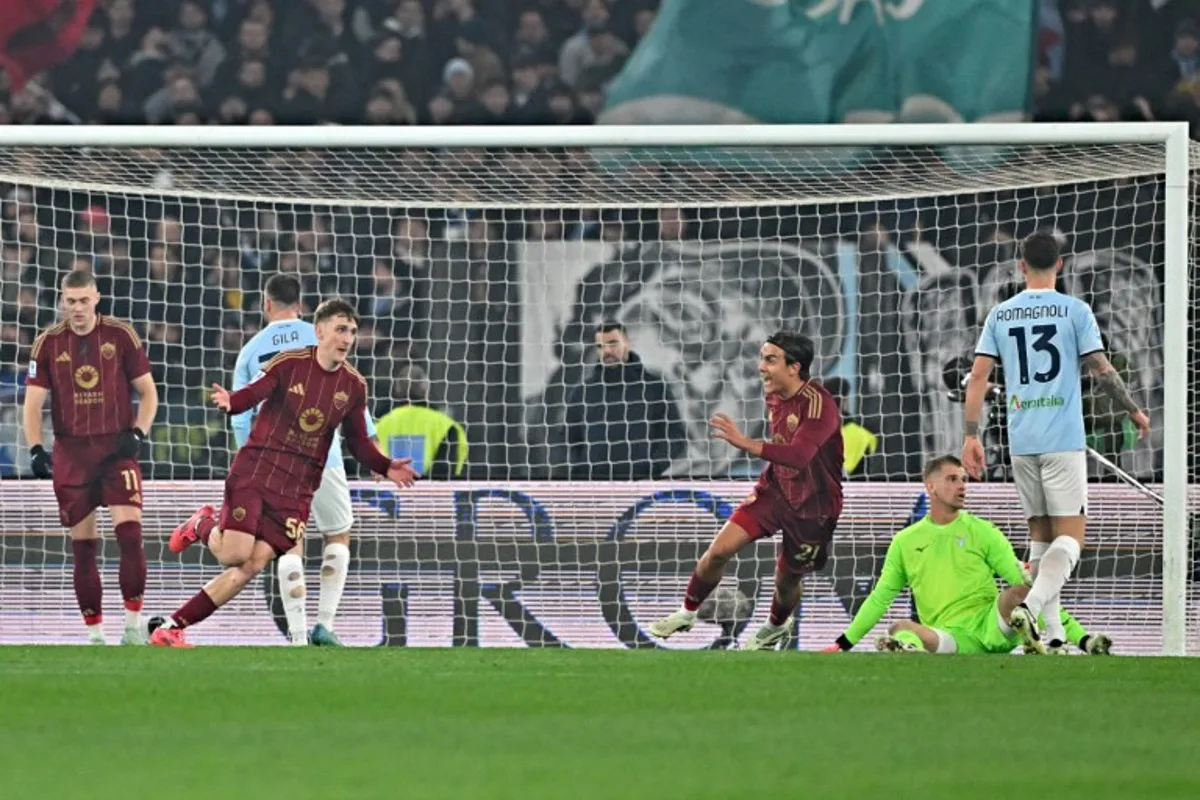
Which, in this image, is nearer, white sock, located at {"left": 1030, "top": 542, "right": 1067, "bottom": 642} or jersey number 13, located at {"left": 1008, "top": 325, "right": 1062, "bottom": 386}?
jersey number 13, located at {"left": 1008, "top": 325, "right": 1062, "bottom": 386}

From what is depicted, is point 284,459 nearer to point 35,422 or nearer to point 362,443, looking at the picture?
point 362,443

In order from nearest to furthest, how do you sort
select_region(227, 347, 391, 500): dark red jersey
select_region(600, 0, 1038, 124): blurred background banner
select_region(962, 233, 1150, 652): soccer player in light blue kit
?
select_region(962, 233, 1150, 652): soccer player in light blue kit < select_region(227, 347, 391, 500): dark red jersey < select_region(600, 0, 1038, 124): blurred background banner

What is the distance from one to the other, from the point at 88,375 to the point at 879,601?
3.63 m

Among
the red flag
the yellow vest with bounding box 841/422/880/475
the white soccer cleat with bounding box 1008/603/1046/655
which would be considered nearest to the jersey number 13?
the white soccer cleat with bounding box 1008/603/1046/655

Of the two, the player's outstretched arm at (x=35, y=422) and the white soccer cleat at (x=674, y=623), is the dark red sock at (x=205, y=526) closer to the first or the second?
the player's outstretched arm at (x=35, y=422)

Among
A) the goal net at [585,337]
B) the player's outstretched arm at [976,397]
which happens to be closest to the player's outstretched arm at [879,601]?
the player's outstretched arm at [976,397]

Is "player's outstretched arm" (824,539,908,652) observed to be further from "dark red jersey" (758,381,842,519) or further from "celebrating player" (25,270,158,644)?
"celebrating player" (25,270,158,644)

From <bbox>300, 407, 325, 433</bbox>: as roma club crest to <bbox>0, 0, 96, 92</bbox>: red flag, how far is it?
7520 millimetres

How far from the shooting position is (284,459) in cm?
937

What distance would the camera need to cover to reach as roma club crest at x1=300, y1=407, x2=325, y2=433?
934 centimetres

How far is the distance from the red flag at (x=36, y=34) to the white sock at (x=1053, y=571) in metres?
9.42

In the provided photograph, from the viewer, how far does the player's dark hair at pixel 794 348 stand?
32.5 feet

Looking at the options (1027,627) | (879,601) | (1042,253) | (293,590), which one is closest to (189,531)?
(293,590)

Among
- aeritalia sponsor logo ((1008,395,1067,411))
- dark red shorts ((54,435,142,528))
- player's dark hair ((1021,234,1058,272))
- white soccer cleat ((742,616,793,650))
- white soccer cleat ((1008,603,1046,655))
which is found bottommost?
white soccer cleat ((742,616,793,650))
